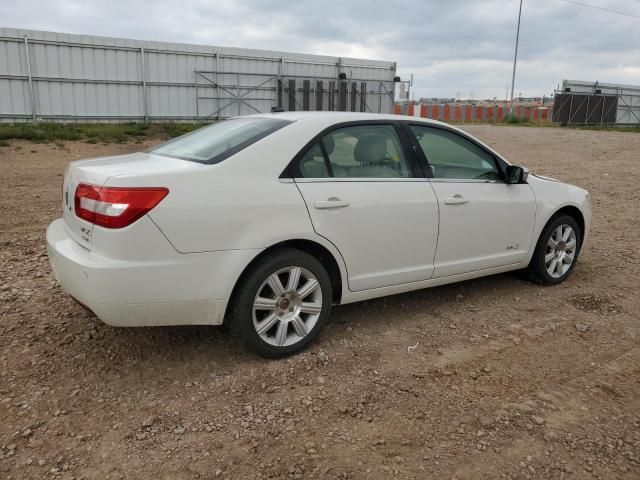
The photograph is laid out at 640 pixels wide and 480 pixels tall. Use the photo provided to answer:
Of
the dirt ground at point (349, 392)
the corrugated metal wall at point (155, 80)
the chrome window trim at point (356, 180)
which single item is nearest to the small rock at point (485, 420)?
the dirt ground at point (349, 392)

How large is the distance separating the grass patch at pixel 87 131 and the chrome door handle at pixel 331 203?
13.3 metres

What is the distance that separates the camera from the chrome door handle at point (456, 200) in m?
4.16

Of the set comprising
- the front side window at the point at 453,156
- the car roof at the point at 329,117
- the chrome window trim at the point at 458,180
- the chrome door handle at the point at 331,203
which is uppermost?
the car roof at the point at 329,117

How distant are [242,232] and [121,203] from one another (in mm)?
670

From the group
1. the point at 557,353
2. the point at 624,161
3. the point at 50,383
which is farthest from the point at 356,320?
the point at 624,161

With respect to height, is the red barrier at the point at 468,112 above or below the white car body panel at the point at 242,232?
above

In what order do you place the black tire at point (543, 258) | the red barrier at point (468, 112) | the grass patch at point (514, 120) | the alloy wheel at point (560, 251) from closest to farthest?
the black tire at point (543, 258) < the alloy wheel at point (560, 251) < the grass patch at point (514, 120) < the red barrier at point (468, 112)

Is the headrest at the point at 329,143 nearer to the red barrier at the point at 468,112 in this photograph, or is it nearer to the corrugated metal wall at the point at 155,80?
the corrugated metal wall at the point at 155,80

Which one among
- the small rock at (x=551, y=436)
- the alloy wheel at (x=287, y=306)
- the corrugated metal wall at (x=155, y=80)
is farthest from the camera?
the corrugated metal wall at (x=155, y=80)

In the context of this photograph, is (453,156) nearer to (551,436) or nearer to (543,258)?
(543,258)

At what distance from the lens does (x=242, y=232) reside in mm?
3252

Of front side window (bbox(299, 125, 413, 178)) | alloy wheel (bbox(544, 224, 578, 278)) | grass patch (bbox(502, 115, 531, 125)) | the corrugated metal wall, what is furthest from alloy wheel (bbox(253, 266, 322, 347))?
grass patch (bbox(502, 115, 531, 125))

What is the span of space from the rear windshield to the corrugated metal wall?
15835 millimetres

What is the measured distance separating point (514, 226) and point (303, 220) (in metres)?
2.06
